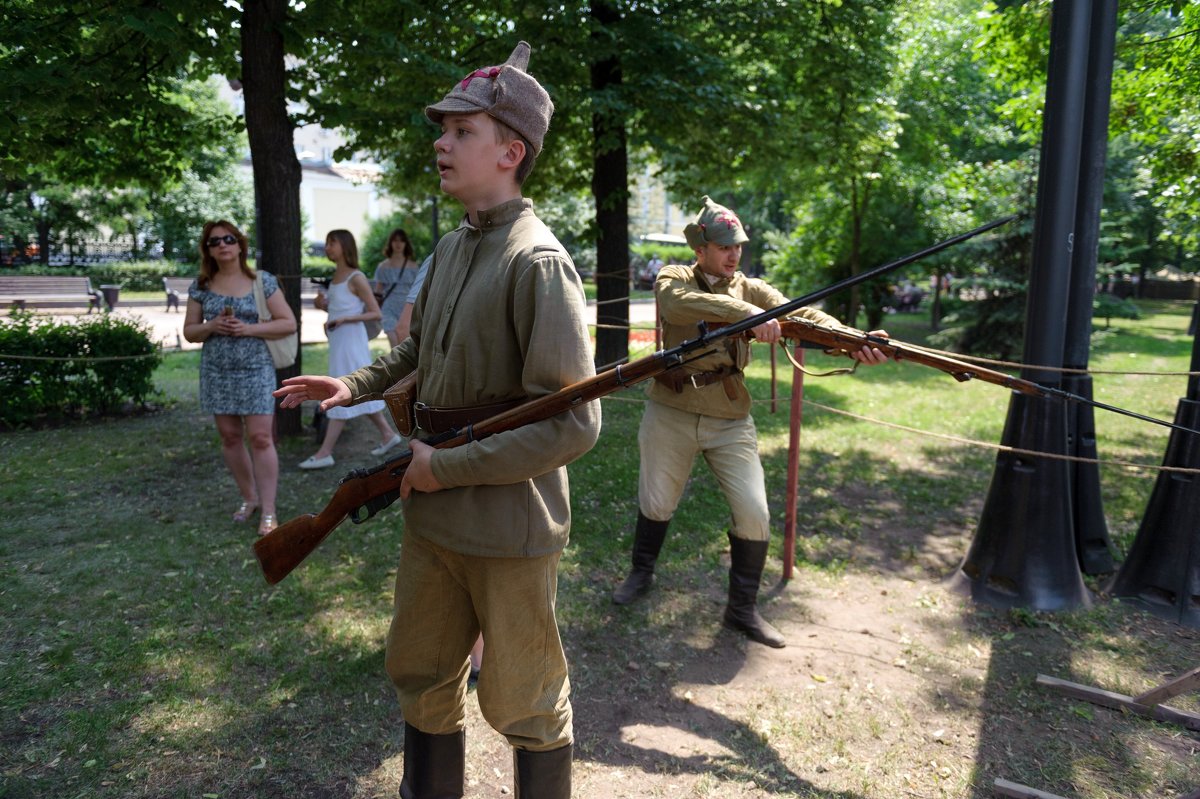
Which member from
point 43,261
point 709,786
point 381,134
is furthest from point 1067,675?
point 43,261

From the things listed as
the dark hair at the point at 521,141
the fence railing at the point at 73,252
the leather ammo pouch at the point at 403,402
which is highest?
the fence railing at the point at 73,252

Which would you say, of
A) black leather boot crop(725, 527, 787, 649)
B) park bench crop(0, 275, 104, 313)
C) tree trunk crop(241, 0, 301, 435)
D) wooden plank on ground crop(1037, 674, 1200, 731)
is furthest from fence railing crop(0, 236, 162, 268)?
wooden plank on ground crop(1037, 674, 1200, 731)

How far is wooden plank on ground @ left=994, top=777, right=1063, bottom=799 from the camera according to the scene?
10.6 feet

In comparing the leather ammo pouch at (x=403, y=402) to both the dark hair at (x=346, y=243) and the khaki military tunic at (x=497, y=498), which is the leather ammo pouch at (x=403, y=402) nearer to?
the khaki military tunic at (x=497, y=498)

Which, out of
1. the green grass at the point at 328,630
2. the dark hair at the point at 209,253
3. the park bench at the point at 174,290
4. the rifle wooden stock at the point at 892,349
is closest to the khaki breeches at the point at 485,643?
the green grass at the point at 328,630

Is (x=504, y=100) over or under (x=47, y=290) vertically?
over

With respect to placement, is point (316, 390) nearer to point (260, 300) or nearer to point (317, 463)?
point (260, 300)

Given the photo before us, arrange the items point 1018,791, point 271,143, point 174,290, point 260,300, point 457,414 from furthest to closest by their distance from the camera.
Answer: point 174,290 < point 271,143 < point 260,300 < point 1018,791 < point 457,414

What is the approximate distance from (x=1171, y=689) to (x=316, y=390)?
3783 mm

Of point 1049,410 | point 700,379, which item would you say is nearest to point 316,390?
point 700,379

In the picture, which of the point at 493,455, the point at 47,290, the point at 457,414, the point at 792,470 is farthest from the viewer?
the point at 47,290

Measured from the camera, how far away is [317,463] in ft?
25.0

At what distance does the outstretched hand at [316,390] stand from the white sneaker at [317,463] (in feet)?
16.4

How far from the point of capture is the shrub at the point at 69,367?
8.86m
